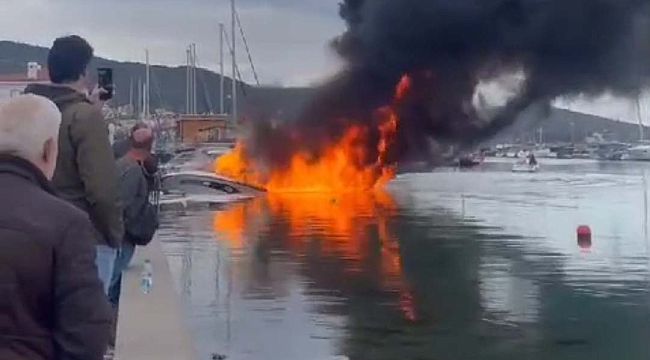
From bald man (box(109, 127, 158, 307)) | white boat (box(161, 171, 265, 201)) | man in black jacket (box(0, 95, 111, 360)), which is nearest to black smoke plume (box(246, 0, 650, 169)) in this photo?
white boat (box(161, 171, 265, 201))

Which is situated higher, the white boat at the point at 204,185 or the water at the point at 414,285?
the white boat at the point at 204,185

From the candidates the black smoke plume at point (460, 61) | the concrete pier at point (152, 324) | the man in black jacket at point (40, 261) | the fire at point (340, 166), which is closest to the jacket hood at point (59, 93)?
the man in black jacket at point (40, 261)

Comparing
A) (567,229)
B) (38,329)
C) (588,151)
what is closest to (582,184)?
(567,229)

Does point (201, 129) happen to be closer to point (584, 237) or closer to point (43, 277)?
point (584, 237)

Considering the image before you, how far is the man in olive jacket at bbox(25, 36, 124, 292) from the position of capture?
6141 millimetres

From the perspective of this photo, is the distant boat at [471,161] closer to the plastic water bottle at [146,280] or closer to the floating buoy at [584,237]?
the floating buoy at [584,237]

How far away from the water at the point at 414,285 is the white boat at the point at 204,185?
11.5 meters

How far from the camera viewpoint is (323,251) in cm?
1858

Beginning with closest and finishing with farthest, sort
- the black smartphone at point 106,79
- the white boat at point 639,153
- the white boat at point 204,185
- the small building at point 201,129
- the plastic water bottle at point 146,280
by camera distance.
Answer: the black smartphone at point 106,79, the plastic water bottle at point 146,280, the white boat at point 204,185, the small building at point 201,129, the white boat at point 639,153

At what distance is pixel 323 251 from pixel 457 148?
21.7 metres

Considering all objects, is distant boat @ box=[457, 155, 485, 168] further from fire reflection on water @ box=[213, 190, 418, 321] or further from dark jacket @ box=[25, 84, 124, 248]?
dark jacket @ box=[25, 84, 124, 248]

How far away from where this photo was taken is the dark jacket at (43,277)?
3.47m

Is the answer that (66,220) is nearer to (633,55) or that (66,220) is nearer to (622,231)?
(622,231)

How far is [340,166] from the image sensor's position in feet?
137
